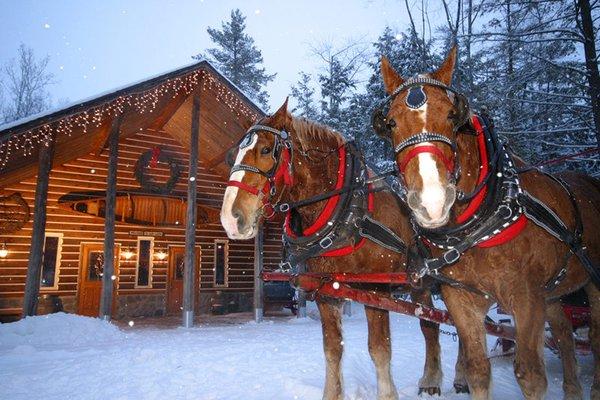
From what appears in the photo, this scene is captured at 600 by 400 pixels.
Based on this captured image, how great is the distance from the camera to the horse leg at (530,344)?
2125mm

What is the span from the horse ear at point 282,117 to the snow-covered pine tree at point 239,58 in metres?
27.1

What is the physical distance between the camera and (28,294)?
29.1 feet

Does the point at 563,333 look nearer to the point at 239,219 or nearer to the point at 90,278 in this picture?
the point at 239,219

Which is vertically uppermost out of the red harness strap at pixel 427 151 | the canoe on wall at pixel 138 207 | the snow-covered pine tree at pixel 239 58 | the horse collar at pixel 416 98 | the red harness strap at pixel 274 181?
the snow-covered pine tree at pixel 239 58

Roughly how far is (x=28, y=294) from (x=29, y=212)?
182 inches

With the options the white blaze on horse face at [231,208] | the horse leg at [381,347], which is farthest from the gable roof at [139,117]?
the horse leg at [381,347]

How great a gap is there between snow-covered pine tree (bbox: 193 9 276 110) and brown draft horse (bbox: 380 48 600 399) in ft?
93.5

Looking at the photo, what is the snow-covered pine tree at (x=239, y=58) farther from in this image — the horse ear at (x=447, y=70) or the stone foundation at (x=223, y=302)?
the horse ear at (x=447, y=70)

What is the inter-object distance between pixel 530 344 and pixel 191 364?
17.0ft

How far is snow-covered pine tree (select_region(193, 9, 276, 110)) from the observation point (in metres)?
30.8

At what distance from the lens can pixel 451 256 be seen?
92.4 inches

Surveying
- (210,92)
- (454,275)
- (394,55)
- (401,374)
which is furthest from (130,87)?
(394,55)

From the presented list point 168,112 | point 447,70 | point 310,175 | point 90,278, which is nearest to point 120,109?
point 168,112

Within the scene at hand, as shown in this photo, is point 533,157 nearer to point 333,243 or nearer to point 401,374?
point 401,374
